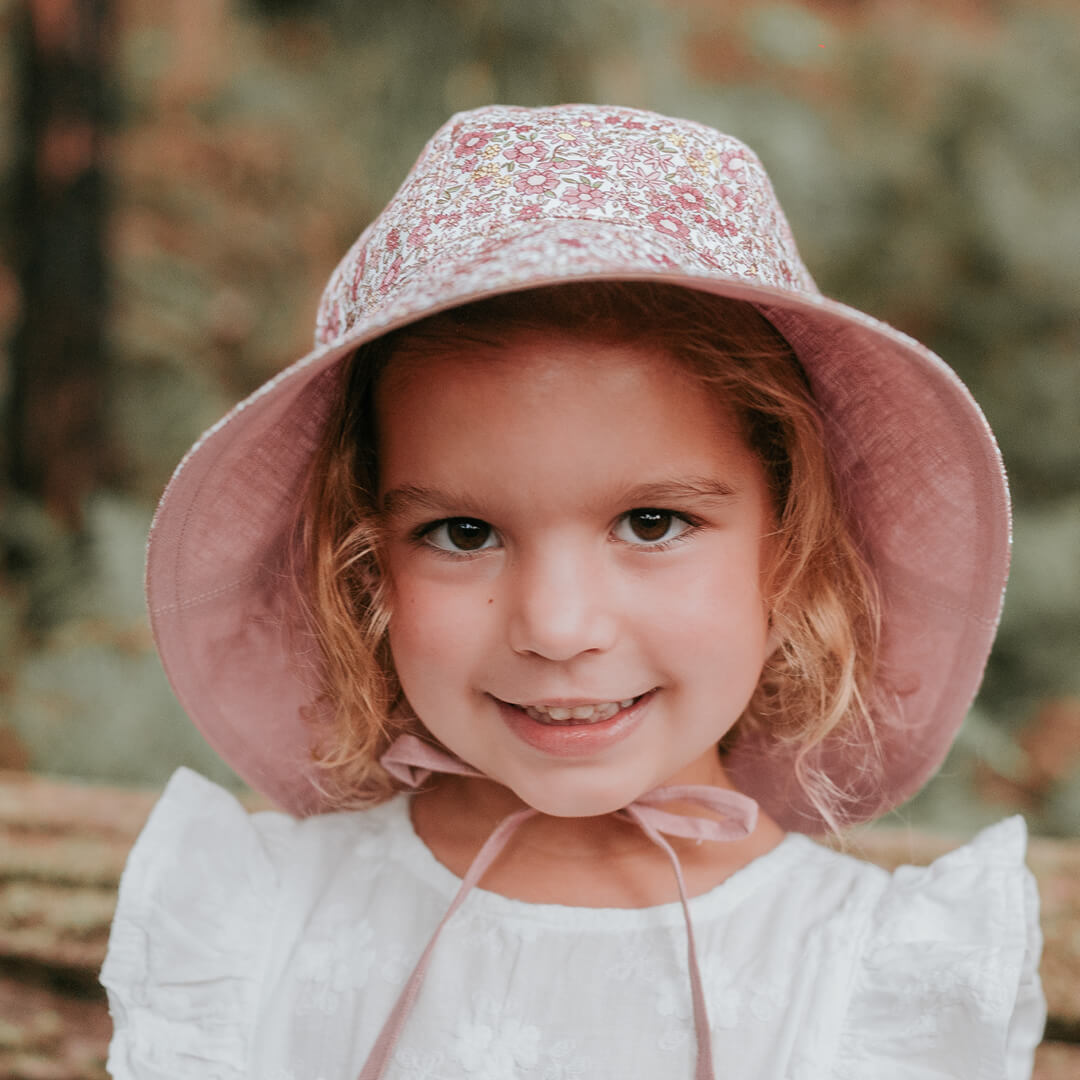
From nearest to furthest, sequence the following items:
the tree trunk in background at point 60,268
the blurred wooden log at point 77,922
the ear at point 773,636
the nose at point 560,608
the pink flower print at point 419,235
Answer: the nose at point 560,608, the pink flower print at point 419,235, the ear at point 773,636, the blurred wooden log at point 77,922, the tree trunk in background at point 60,268

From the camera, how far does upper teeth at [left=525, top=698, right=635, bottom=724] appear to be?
1.11 metres

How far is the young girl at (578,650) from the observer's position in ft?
3.49

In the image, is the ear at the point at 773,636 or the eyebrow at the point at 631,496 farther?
the ear at the point at 773,636

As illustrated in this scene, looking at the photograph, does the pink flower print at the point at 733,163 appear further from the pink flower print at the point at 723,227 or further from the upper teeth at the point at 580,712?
the upper teeth at the point at 580,712

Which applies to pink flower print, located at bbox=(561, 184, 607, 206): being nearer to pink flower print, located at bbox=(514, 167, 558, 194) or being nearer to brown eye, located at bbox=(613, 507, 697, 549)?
pink flower print, located at bbox=(514, 167, 558, 194)

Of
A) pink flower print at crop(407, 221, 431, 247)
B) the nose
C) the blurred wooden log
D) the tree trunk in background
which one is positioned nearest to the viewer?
the nose

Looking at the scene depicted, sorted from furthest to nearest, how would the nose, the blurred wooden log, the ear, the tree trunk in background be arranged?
the tree trunk in background
the blurred wooden log
the ear
the nose

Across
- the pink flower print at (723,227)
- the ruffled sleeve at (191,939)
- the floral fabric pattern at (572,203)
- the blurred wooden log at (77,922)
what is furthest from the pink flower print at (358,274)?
the blurred wooden log at (77,922)

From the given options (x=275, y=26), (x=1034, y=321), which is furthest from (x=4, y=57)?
(x=1034, y=321)

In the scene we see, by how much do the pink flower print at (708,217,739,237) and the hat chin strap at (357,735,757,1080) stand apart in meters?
0.54

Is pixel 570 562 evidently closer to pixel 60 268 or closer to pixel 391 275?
pixel 391 275

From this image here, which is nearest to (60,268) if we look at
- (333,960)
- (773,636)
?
(333,960)

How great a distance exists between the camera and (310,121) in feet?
12.4

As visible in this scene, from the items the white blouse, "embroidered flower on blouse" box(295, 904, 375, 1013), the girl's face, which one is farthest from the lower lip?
"embroidered flower on blouse" box(295, 904, 375, 1013)
